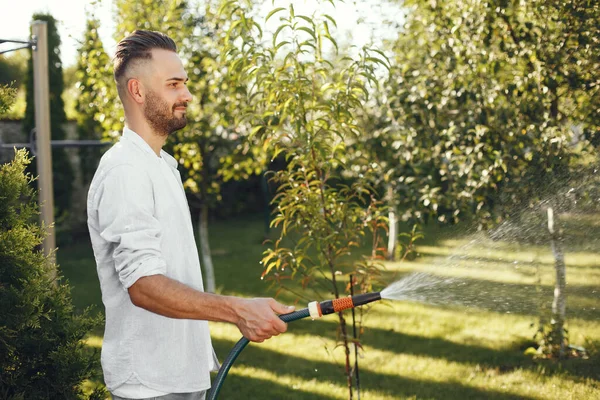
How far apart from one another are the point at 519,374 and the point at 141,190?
419cm

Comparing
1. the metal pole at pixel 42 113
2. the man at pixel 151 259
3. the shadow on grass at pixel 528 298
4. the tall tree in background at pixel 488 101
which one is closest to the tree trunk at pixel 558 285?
the shadow on grass at pixel 528 298

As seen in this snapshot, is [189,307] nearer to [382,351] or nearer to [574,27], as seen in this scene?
[574,27]

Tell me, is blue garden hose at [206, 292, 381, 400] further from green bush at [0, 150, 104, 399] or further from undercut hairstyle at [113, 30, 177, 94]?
green bush at [0, 150, 104, 399]

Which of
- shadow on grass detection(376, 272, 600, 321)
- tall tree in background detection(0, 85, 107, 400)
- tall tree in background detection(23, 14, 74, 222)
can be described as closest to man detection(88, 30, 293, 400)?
tall tree in background detection(0, 85, 107, 400)

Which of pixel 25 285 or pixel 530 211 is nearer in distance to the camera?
pixel 25 285

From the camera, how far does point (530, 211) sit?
5324 millimetres

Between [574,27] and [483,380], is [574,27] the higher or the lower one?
the higher one

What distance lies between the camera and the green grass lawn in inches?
194

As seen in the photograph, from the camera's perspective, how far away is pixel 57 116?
1277cm

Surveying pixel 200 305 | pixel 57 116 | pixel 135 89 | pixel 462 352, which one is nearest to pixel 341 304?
pixel 200 305

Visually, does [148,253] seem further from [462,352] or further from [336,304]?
[462,352]

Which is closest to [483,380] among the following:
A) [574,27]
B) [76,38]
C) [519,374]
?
[519,374]

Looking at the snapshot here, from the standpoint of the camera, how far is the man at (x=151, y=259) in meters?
1.77

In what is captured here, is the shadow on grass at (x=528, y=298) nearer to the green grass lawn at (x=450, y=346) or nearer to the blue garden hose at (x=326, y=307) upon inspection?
the green grass lawn at (x=450, y=346)
